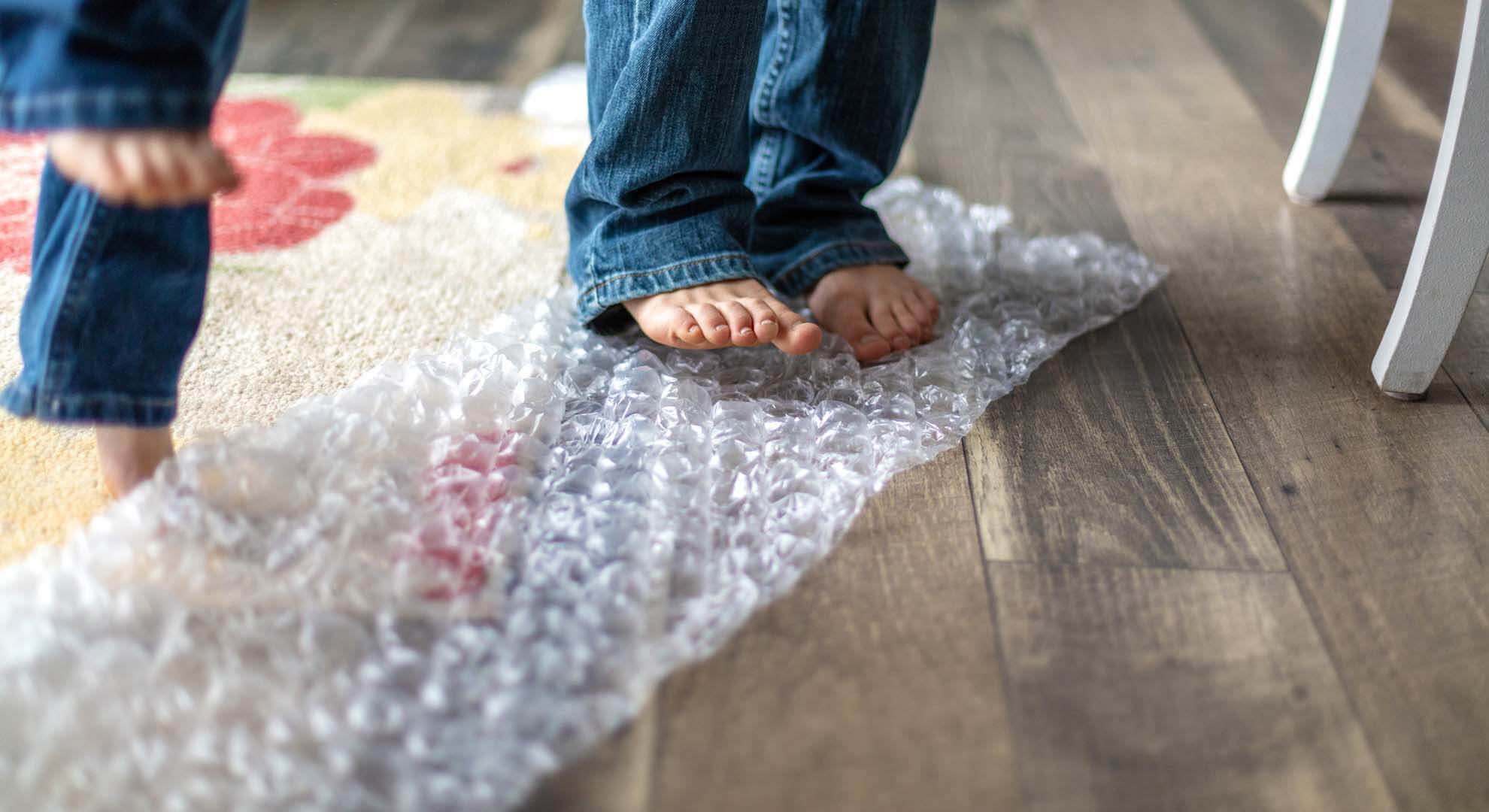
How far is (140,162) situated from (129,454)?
177 mm

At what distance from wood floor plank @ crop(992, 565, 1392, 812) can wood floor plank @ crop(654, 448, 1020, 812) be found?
0.07 feet

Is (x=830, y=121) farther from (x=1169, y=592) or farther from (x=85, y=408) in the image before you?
(x=85, y=408)

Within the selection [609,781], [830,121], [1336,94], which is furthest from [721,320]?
[1336,94]

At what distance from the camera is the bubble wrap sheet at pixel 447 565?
487 mm

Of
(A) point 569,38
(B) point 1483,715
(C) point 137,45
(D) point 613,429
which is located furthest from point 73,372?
(A) point 569,38

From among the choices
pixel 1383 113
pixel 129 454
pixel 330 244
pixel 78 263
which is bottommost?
pixel 1383 113

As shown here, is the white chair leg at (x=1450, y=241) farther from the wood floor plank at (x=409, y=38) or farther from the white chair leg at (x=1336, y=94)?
the wood floor plank at (x=409, y=38)

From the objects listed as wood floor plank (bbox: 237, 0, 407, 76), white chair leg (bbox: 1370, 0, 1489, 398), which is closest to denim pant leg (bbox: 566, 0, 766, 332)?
white chair leg (bbox: 1370, 0, 1489, 398)

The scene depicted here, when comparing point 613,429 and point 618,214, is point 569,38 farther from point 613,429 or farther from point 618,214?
point 613,429

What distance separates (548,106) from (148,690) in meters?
0.92

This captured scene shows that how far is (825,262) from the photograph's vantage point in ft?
2.93

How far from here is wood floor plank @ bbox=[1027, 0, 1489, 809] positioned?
1.83 ft

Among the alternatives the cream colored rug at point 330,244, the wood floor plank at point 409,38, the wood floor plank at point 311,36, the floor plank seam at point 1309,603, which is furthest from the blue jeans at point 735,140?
the wood floor plank at point 311,36

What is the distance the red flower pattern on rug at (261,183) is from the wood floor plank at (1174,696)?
0.70 meters
